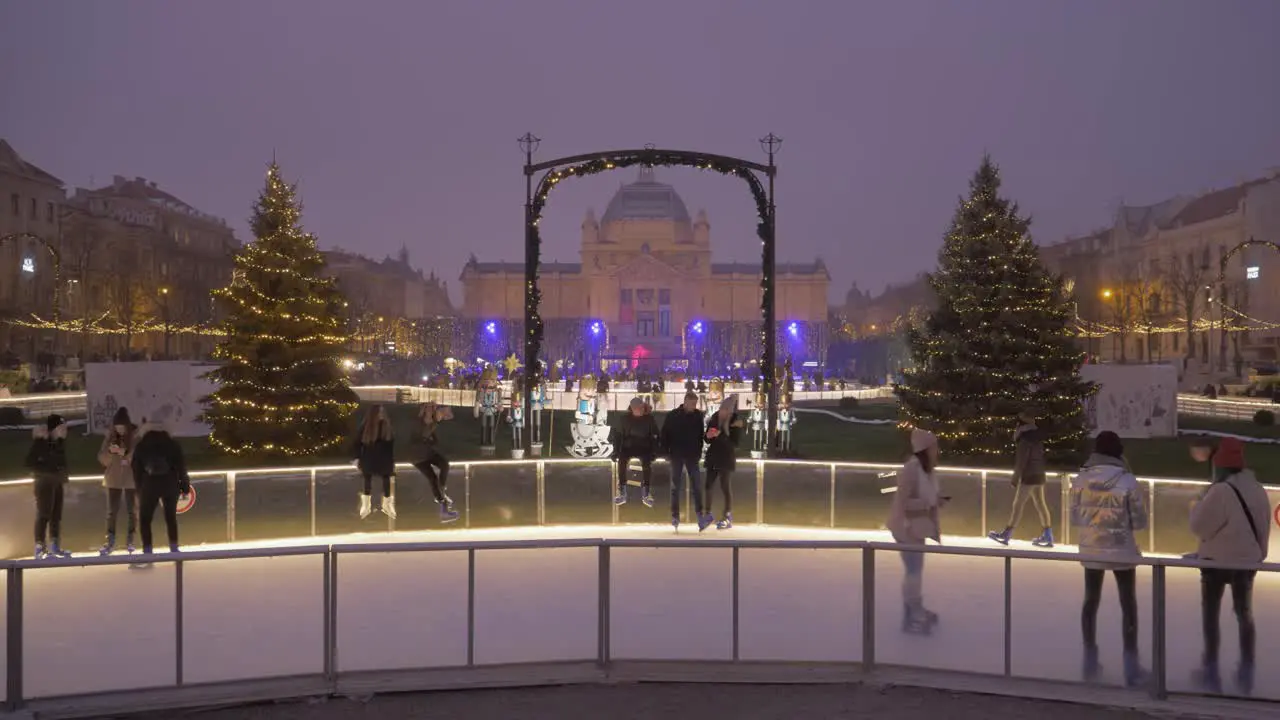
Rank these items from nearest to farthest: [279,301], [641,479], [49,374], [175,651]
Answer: [175,651] → [641,479] → [279,301] → [49,374]

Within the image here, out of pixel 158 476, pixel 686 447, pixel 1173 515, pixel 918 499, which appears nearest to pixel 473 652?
pixel 918 499

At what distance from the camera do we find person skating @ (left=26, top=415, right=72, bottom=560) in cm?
1249

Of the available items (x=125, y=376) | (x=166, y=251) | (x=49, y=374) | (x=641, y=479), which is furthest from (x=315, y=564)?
(x=166, y=251)

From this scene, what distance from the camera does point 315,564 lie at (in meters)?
7.34

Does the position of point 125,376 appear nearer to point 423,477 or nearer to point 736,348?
point 423,477

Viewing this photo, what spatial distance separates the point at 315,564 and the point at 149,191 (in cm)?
9539

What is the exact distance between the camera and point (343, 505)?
559 inches

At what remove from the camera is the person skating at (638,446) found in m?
15.2

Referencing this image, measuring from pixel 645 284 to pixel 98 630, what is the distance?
11396 cm

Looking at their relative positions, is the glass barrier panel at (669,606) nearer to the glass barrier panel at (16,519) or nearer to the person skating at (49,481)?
the person skating at (49,481)

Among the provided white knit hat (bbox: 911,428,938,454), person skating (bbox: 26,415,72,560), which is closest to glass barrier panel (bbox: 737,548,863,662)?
white knit hat (bbox: 911,428,938,454)

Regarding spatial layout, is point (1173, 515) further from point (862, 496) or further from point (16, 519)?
point (16, 519)

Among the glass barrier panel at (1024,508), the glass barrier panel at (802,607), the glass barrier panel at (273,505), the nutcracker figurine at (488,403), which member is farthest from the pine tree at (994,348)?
the glass barrier panel at (802,607)

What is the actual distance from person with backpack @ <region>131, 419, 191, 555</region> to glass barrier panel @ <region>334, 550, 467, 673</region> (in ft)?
17.7
